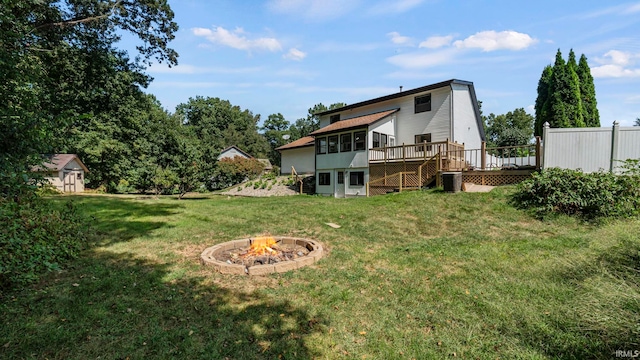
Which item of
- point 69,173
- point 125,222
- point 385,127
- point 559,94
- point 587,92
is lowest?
point 125,222

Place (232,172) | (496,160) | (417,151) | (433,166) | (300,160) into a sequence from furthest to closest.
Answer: (232,172) → (300,160) → (496,160) → (417,151) → (433,166)

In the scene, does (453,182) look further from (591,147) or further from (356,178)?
(356,178)

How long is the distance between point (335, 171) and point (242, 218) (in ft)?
38.1

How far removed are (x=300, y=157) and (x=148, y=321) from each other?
24.0 metres

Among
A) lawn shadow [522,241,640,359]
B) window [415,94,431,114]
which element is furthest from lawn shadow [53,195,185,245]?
window [415,94,431,114]

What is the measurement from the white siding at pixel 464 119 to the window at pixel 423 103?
160cm

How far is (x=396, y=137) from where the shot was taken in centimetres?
2012

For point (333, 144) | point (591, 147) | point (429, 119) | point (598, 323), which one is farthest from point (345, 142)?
point (598, 323)

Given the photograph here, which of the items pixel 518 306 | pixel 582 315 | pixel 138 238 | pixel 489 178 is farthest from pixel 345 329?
pixel 489 178

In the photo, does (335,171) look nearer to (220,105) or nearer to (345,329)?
(345,329)

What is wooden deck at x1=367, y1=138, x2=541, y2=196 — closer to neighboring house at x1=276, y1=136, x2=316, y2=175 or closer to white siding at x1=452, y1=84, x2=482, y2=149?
white siding at x1=452, y1=84, x2=482, y2=149

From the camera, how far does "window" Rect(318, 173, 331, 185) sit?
817 inches

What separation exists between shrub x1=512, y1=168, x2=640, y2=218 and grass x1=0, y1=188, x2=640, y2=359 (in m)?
1.38

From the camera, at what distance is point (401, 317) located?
351 centimetres
